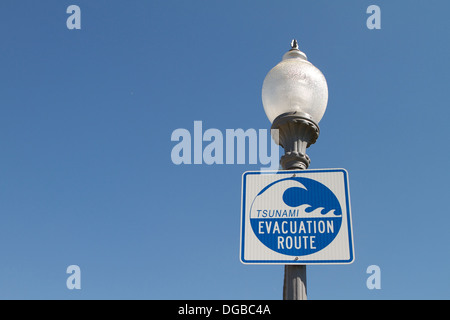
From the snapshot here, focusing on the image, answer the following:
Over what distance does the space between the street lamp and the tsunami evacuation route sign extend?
60cm

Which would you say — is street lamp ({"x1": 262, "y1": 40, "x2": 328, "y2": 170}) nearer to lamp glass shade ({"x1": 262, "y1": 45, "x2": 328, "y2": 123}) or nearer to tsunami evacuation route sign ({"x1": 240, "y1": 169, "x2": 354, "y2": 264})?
lamp glass shade ({"x1": 262, "y1": 45, "x2": 328, "y2": 123})

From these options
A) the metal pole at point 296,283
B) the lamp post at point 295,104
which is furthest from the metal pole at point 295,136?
the metal pole at point 296,283

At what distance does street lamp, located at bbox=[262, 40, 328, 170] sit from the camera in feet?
13.5

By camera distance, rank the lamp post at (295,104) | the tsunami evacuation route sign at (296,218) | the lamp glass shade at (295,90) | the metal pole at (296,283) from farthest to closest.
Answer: the lamp glass shade at (295,90) → the lamp post at (295,104) → the metal pole at (296,283) → the tsunami evacuation route sign at (296,218)

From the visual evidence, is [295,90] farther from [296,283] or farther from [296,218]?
[296,283]

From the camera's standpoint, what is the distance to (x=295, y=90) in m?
4.35

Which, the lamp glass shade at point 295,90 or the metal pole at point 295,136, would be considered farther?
the lamp glass shade at point 295,90

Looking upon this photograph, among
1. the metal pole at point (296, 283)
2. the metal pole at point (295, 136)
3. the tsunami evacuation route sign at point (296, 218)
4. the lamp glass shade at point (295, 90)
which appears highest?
the lamp glass shade at point (295, 90)

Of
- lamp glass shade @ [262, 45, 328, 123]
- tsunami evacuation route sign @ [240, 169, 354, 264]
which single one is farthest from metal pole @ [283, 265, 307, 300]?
lamp glass shade @ [262, 45, 328, 123]

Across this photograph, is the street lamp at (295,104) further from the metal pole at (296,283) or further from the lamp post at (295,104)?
the metal pole at (296,283)

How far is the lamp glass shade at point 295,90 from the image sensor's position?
433 cm

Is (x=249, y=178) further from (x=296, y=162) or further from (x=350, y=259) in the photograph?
(x=350, y=259)

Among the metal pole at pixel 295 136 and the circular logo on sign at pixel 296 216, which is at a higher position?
the metal pole at pixel 295 136

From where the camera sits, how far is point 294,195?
10.8ft
